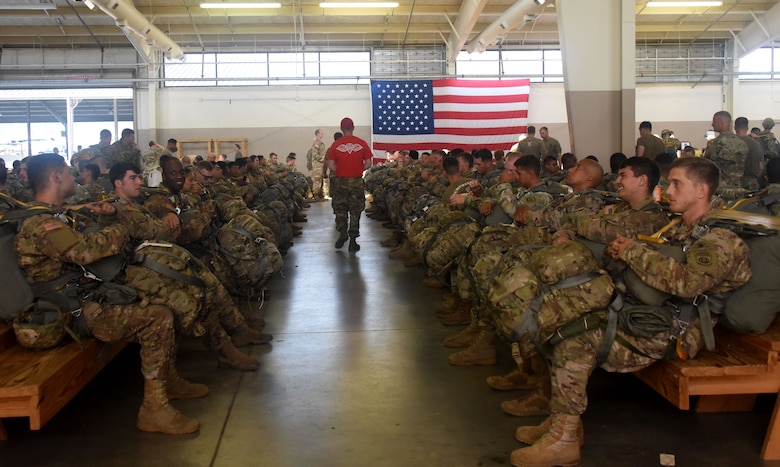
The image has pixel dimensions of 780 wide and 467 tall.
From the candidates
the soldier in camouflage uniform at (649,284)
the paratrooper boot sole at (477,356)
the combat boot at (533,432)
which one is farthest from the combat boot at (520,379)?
the soldier in camouflage uniform at (649,284)

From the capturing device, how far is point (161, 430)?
340 cm

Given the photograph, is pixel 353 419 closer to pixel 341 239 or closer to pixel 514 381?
pixel 514 381

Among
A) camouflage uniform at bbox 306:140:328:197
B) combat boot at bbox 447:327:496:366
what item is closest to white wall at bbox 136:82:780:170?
camouflage uniform at bbox 306:140:328:197

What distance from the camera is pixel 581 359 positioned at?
2936 millimetres

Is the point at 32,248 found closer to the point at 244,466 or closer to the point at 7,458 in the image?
the point at 7,458

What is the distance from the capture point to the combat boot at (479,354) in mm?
4402

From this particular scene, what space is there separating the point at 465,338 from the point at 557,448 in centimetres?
188

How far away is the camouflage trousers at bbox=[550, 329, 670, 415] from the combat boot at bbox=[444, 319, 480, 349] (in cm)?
179

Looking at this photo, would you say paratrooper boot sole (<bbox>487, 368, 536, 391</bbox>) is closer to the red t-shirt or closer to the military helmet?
the military helmet

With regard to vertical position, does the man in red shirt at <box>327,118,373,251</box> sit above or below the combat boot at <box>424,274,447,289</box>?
above

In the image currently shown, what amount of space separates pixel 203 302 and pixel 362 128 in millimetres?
17555

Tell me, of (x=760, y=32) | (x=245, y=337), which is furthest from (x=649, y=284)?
(x=760, y=32)

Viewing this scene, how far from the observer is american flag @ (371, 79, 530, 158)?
19.7 m

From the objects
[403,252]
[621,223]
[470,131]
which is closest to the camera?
[621,223]
